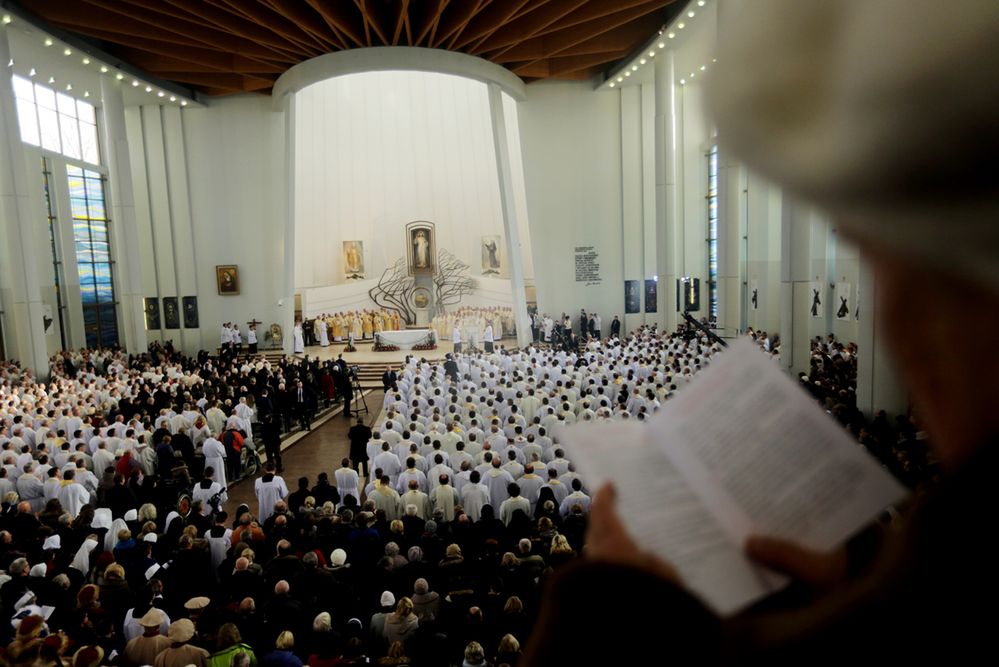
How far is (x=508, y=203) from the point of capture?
24.5m

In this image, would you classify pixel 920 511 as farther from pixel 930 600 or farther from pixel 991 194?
pixel 991 194

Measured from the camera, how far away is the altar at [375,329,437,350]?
84.8ft

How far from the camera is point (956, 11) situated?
59 centimetres

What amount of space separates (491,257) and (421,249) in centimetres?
351

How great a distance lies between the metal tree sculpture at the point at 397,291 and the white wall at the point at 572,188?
7285mm

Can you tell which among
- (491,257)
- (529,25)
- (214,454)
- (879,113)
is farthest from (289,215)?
(879,113)

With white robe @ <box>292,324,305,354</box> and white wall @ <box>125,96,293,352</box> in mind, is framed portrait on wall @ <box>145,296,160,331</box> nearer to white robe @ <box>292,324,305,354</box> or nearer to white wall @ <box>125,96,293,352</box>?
white wall @ <box>125,96,293,352</box>

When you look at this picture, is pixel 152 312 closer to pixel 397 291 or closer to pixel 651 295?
pixel 397 291

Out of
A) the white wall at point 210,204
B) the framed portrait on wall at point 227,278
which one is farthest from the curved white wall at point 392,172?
the framed portrait on wall at point 227,278

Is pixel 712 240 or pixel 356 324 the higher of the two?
pixel 712 240

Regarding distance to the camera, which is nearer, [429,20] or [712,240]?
[429,20]

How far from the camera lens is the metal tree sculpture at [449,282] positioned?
31.2 meters

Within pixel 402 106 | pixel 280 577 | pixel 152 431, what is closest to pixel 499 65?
pixel 402 106

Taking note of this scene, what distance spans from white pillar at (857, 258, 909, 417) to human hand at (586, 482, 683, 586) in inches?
439
